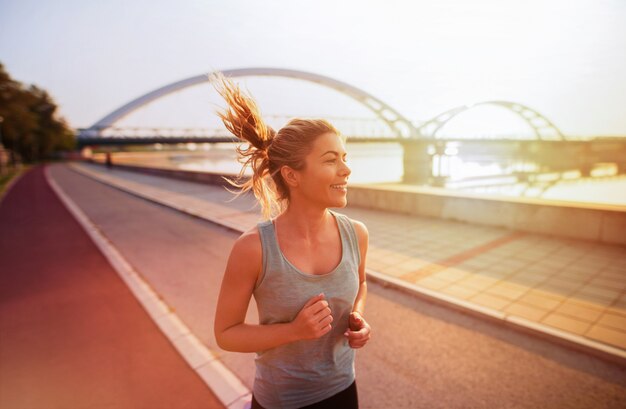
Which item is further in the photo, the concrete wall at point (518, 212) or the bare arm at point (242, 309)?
the concrete wall at point (518, 212)

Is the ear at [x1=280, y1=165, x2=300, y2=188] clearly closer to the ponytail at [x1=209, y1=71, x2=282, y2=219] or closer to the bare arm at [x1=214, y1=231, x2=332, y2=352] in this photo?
the ponytail at [x1=209, y1=71, x2=282, y2=219]

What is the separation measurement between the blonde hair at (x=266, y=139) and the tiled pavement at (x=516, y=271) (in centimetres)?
368

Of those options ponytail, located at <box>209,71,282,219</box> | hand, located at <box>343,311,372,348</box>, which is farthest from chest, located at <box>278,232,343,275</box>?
ponytail, located at <box>209,71,282,219</box>

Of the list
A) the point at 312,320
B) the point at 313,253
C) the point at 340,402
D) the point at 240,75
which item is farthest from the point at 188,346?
the point at 240,75

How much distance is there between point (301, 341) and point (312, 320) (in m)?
0.28

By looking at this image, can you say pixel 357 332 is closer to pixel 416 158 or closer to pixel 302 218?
pixel 302 218

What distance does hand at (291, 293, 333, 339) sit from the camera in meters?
1.30

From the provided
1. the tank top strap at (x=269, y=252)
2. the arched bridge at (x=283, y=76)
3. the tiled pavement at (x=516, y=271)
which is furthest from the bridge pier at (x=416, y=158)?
the tank top strap at (x=269, y=252)

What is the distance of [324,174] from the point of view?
4.96 ft

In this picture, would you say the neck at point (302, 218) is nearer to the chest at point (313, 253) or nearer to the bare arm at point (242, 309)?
the chest at point (313, 253)

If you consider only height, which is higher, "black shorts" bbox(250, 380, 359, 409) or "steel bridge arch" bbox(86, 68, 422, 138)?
"steel bridge arch" bbox(86, 68, 422, 138)

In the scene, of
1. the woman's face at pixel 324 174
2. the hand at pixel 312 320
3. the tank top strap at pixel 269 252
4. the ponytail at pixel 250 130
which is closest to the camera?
the hand at pixel 312 320

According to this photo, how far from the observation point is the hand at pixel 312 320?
1302mm

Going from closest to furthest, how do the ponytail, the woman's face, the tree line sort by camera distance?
the woman's face, the ponytail, the tree line
